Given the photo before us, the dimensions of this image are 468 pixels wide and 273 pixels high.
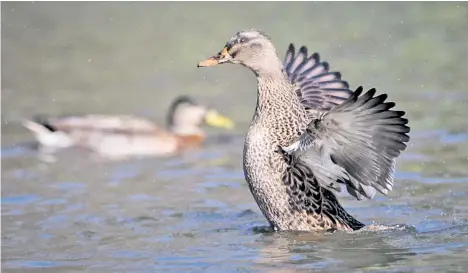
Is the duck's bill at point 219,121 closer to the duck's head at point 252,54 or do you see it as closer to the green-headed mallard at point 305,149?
the green-headed mallard at point 305,149

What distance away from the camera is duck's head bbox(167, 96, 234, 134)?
45.2 ft

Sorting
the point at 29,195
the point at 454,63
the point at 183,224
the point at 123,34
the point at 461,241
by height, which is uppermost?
the point at 123,34

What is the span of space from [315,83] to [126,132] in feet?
16.0

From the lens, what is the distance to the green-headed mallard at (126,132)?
13578 mm

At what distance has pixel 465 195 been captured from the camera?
364 inches

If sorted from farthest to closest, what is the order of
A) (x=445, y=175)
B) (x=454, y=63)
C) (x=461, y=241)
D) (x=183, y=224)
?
1. (x=454, y=63)
2. (x=445, y=175)
3. (x=183, y=224)
4. (x=461, y=241)

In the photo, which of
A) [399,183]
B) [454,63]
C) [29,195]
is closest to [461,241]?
[399,183]

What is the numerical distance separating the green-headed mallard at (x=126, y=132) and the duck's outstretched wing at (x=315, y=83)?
14.0 ft

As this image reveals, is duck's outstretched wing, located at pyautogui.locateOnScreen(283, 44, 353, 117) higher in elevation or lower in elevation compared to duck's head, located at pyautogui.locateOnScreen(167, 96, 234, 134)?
lower

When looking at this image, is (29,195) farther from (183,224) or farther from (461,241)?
(461,241)

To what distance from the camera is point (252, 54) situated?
8430mm

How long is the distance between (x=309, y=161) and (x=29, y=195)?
11.6 ft

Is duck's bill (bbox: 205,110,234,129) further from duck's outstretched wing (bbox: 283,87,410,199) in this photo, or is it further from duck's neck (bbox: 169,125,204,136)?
duck's outstretched wing (bbox: 283,87,410,199)

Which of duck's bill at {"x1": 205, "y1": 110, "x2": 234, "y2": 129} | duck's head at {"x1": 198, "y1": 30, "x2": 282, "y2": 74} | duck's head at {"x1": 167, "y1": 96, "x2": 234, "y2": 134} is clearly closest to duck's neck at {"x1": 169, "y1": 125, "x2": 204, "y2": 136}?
duck's head at {"x1": 167, "y1": 96, "x2": 234, "y2": 134}
